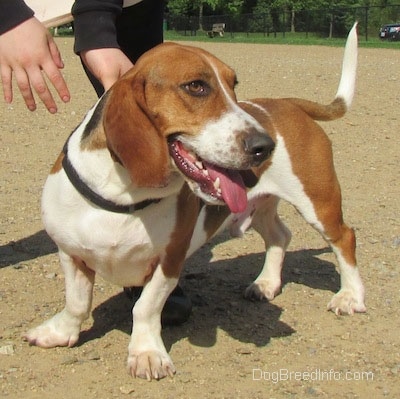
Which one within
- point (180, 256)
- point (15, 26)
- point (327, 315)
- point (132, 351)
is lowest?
point (327, 315)

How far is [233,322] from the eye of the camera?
4.36 metres

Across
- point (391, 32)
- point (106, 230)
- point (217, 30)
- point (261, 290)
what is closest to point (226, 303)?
point (261, 290)

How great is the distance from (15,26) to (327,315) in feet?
8.11

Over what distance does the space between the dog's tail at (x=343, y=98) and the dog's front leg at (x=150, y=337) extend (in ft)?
5.27

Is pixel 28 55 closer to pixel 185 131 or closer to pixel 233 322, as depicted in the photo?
pixel 185 131

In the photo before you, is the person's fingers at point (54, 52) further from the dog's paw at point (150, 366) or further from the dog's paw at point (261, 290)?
the dog's paw at point (261, 290)

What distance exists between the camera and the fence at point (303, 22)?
153ft

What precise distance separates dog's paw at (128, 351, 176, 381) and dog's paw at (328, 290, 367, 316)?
4.09 ft

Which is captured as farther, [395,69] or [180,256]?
[395,69]

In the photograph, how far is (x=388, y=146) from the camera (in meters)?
8.70

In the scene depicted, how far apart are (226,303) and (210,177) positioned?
5.48 feet

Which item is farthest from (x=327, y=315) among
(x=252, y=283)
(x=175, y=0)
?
(x=175, y=0)

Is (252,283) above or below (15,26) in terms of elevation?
below

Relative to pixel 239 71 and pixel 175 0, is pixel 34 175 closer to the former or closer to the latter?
pixel 239 71
